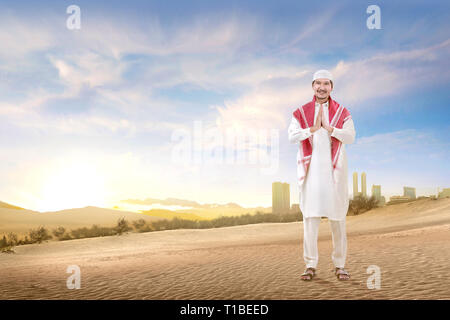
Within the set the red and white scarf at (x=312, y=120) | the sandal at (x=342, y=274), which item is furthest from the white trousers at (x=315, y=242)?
the red and white scarf at (x=312, y=120)

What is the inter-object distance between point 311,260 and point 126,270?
359cm

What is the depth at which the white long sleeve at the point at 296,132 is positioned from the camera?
6133 mm

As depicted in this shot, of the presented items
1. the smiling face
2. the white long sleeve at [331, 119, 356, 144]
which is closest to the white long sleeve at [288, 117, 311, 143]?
the white long sleeve at [331, 119, 356, 144]

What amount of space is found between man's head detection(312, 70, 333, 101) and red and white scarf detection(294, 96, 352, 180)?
157mm

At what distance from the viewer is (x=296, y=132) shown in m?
6.24

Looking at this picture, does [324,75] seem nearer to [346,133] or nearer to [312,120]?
[312,120]

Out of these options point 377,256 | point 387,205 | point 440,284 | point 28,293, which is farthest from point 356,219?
point 28,293

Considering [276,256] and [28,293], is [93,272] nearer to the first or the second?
[28,293]

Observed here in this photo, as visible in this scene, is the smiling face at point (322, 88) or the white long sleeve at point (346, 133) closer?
the white long sleeve at point (346, 133)

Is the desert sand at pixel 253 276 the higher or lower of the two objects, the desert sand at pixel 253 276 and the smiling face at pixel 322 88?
the lower

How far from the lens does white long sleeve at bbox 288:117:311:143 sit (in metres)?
6.13

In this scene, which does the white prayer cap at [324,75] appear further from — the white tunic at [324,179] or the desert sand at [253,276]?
the desert sand at [253,276]

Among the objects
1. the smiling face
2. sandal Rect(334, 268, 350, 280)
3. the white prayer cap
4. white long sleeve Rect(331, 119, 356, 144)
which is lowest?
sandal Rect(334, 268, 350, 280)

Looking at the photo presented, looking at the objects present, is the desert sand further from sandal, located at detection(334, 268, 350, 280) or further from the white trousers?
the white trousers
